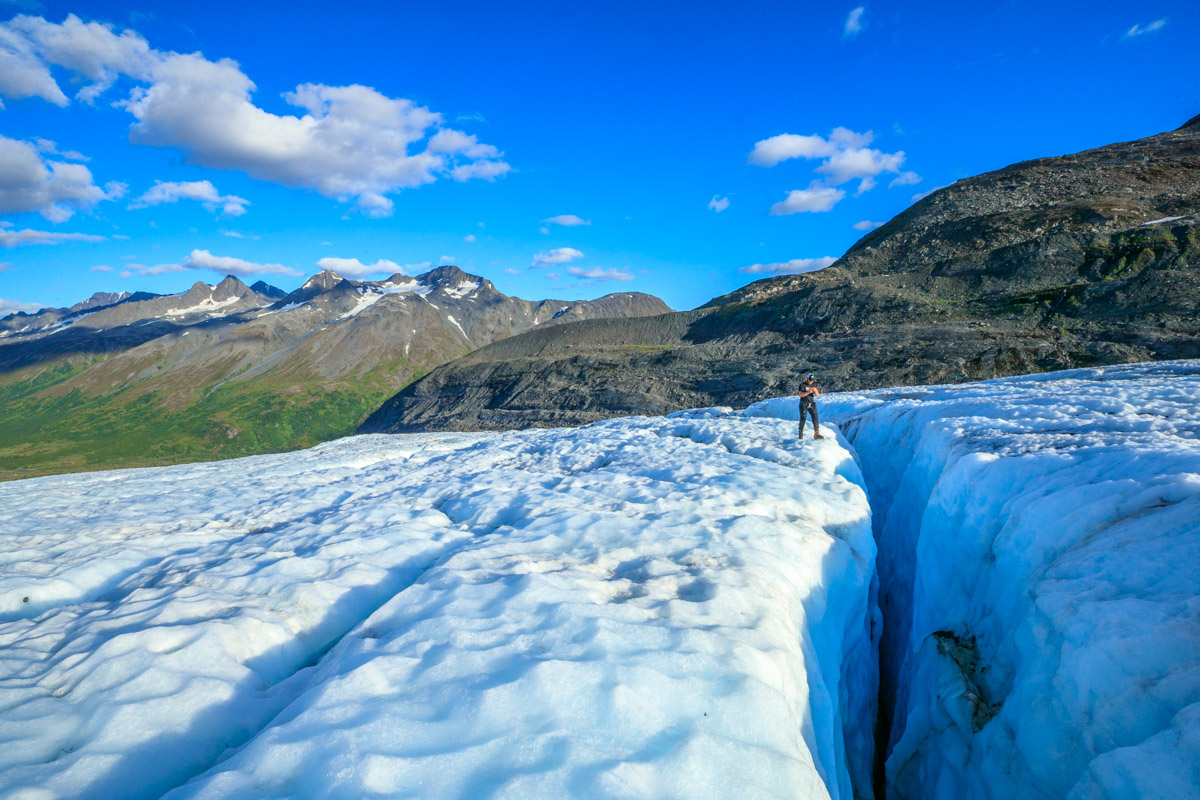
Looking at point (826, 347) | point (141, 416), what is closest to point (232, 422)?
point (141, 416)

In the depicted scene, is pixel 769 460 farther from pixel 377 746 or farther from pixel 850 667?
pixel 377 746

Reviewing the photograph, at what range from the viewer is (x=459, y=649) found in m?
4.82

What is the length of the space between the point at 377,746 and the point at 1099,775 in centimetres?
528

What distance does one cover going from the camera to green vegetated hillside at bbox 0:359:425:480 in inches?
5310

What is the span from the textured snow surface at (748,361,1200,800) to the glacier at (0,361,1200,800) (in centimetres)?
3

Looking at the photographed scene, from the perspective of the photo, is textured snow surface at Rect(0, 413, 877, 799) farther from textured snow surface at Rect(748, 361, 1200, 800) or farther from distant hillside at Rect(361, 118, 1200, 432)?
distant hillside at Rect(361, 118, 1200, 432)

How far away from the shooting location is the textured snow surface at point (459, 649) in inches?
145

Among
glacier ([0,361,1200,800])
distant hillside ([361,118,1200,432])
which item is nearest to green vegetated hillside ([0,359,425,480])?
distant hillside ([361,118,1200,432])

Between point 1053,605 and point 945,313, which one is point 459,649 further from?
point 945,313

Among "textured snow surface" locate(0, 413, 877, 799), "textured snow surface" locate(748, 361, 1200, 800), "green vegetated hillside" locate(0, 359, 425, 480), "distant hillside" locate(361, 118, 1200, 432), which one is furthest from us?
"green vegetated hillside" locate(0, 359, 425, 480)

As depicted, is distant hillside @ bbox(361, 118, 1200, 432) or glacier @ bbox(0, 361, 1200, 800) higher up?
distant hillside @ bbox(361, 118, 1200, 432)

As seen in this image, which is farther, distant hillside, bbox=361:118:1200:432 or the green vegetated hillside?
the green vegetated hillside

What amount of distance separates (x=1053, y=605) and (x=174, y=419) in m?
205

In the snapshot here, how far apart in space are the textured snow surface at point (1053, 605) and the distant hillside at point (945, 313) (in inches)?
1363
